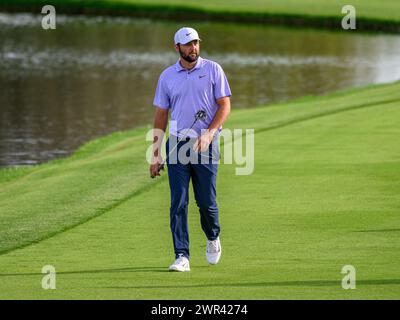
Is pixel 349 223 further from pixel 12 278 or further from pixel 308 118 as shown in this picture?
pixel 308 118

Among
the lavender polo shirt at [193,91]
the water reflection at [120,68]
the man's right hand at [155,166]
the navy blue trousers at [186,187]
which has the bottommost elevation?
the navy blue trousers at [186,187]

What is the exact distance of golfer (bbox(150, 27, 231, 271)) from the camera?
375 inches

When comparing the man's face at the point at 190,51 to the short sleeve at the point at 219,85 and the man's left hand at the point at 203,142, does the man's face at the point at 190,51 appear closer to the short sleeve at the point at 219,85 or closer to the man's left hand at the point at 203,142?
the short sleeve at the point at 219,85

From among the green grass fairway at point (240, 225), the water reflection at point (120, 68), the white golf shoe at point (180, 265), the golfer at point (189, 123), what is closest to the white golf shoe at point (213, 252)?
the golfer at point (189, 123)

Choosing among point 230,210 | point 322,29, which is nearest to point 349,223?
point 230,210

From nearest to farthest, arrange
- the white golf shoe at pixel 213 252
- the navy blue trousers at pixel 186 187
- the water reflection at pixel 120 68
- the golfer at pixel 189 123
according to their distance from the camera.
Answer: the golfer at pixel 189 123 < the navy blue trousers at pixel 186 187 < the white golf shoe at pixel 213 252 < the water reflection at pixel 120 68

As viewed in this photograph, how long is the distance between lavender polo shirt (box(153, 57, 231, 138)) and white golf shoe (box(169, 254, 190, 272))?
1.03m

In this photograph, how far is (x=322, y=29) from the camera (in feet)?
180

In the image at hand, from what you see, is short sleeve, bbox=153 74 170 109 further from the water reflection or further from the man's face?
the water reflection

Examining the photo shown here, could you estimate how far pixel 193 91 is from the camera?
9562 millimetres

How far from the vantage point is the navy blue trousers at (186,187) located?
9633 millimetres

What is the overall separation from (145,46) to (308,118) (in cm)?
2848

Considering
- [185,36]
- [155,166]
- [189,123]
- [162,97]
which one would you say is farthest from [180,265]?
[185,36]

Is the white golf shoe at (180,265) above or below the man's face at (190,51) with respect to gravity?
below
